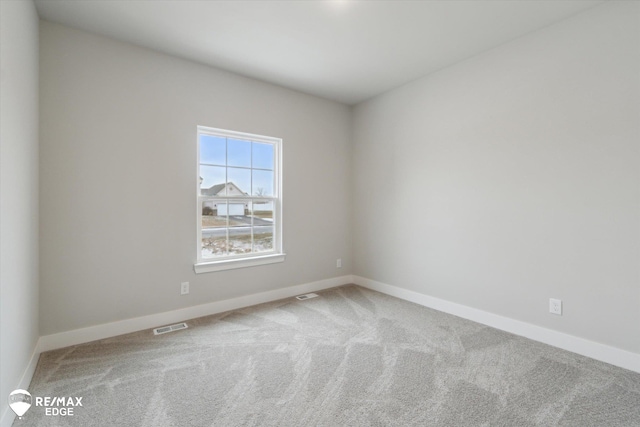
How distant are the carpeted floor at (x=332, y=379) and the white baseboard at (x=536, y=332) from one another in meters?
0.08

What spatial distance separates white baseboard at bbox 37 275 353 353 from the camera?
2420 mm

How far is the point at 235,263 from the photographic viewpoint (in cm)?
334

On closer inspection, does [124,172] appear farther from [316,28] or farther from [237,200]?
[316,28]

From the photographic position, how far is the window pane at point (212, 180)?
126 inches

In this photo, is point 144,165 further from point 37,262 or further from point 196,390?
point 196,390

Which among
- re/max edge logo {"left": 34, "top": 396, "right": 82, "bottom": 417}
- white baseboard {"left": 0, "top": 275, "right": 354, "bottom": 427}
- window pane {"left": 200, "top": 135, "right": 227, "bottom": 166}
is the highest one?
window pane {"left": 200, "top": 135, "right": 227, "bottom": 166}

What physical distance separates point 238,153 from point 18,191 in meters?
→ 1.96

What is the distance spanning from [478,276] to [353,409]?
1978 mm

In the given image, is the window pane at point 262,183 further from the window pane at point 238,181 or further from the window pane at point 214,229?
the window pane at point 214,229

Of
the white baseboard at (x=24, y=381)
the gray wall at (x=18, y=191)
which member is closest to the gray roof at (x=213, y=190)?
the gray wall at (x=18, y=191)

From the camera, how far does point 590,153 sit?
2.28 m

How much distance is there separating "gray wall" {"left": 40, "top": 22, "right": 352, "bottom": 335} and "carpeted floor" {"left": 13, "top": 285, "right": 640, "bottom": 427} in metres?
0.43

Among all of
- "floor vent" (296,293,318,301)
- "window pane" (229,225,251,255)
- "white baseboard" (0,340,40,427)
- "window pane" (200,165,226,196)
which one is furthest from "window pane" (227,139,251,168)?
"white baseboard" (0,340,40,427)

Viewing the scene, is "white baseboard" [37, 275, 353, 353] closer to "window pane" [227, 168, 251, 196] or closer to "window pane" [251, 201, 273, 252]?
"window pane" [251, 201, 273, 252]
